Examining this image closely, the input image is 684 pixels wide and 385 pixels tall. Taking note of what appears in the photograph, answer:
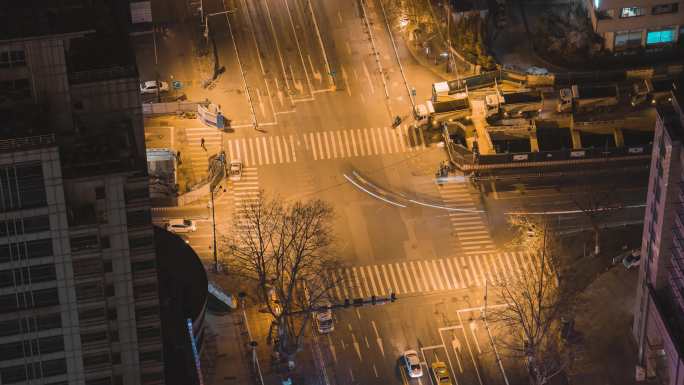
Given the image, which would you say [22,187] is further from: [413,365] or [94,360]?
[413,365]

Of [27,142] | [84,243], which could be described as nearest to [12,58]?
[27,142]

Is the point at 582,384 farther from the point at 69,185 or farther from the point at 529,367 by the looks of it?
the point at 69,185

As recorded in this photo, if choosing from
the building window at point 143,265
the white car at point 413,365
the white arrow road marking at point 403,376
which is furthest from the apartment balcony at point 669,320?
the building window at point 143,265

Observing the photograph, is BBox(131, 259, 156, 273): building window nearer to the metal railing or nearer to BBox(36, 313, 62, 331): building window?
BBox(36, 313, 62, 331): building window

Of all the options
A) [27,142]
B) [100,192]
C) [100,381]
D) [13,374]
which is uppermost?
[27,142]

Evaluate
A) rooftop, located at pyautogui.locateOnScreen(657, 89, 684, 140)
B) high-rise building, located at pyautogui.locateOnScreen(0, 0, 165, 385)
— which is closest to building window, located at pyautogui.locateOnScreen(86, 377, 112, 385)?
high-rise building, located at pyautogui.locateOnScreen(0, 0, 165, 385)

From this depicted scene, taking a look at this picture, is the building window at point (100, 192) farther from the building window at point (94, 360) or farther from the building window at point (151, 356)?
the building window at point (151, 356)
